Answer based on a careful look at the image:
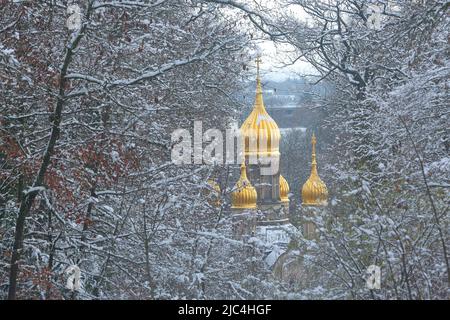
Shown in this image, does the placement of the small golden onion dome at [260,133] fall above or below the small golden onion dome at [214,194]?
above

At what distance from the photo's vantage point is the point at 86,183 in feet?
29.3

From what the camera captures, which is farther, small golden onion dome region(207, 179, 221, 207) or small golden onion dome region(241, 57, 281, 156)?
small golden onion dome region(241, 57, 281, 156)

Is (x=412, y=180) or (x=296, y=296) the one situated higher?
(x=412, y=180)

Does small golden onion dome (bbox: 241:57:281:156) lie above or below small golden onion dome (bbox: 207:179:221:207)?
above

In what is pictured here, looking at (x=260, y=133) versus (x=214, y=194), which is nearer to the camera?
(x=214, y=194)

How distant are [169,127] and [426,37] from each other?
3.62 metres

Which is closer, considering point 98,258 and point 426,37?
point 426,37

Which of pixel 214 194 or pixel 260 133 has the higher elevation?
pixel 260 133

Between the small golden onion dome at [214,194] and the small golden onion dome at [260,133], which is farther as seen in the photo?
the small golden onion dome at [260,133]
